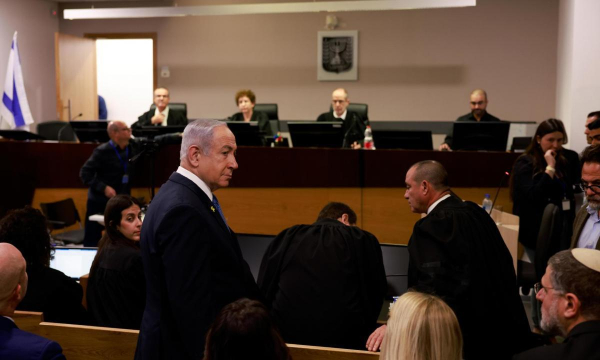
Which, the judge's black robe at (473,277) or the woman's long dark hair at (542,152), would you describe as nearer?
the judge's black robe at (473,277)

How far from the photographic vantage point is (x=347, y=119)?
7379mm

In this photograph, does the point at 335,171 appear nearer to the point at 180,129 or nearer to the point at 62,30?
the point at 180,129

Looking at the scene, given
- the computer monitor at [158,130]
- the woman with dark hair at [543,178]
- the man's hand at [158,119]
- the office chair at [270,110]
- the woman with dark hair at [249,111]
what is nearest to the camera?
the woman with dark hair at [543,178]

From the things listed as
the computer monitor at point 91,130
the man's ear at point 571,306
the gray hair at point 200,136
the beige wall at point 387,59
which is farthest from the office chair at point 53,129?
the man's ear at point 571,306

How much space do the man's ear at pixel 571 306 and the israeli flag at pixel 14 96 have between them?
28.4 ft

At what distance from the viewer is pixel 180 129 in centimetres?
645

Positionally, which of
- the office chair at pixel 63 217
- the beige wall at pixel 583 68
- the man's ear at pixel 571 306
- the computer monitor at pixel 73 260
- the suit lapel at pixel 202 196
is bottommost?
the office chair at pixel 63 217

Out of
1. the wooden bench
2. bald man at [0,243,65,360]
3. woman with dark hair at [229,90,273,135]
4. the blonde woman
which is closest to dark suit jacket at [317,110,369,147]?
woman with dark hair at [229,90,273,135]

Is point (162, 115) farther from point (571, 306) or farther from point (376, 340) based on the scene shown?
point (571, 306)

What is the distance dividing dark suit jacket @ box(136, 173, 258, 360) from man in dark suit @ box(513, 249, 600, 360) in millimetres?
943

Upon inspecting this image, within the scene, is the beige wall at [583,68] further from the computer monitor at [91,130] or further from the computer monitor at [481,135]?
the computer monitor at [91,130]

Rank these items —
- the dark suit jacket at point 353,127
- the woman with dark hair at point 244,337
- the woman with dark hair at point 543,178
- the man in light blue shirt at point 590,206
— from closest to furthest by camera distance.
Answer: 1. the woman with dark hair at point 244,337
2. the man in light blue shirt at point 590,206
3. the woman with dark hair at point 543,178
4. the dark suit jacket at point 353,127

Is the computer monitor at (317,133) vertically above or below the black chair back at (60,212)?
above

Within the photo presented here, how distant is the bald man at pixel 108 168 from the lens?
637 centimetres
